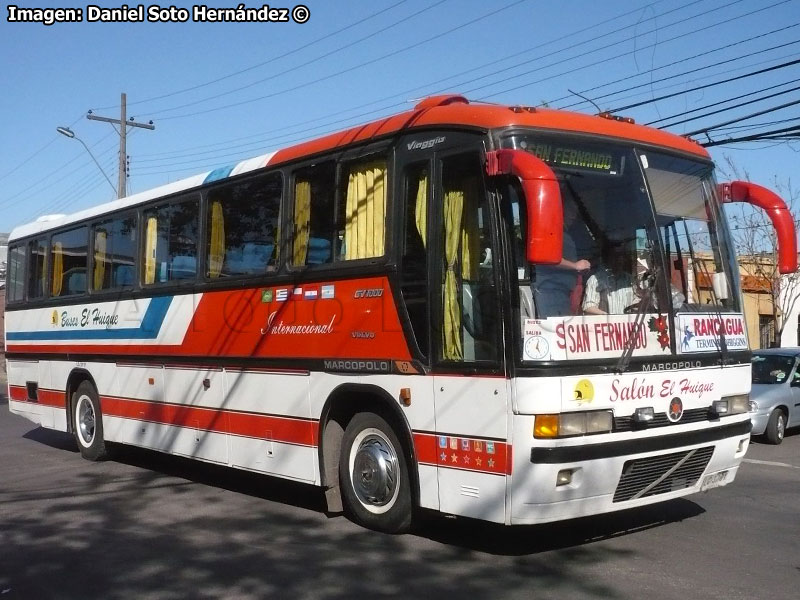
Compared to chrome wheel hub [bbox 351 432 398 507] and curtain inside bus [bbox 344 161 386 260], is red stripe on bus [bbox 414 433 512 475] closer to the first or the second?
chrome wheel hub [bbox 351 432 398 507]

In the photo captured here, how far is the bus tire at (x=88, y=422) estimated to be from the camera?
1296cm

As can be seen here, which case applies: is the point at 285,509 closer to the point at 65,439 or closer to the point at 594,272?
the point at 594,272

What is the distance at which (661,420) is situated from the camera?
710 centimetres

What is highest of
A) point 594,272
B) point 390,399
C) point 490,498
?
point 594,272

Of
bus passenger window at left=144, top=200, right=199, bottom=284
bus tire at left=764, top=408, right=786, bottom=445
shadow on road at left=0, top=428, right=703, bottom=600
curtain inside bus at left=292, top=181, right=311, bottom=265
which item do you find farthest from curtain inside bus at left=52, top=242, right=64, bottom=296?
bus tire at left=764, top=408, right=786, bottom=445

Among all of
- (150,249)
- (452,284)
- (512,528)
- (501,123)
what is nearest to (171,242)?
(150,249)

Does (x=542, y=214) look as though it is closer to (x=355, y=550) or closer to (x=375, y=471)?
(x=375, y=471)

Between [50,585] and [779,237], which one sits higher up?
[779,237]

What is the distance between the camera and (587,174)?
713 cm

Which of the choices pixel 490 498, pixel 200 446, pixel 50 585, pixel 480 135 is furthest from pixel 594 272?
pixel 200 446

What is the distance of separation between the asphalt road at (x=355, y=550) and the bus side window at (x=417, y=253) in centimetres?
171

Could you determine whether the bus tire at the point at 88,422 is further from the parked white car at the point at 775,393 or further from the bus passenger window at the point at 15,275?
the parked white car at the point at 775,393

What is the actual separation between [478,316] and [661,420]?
1.57 meters

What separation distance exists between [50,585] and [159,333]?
4.80 metres
